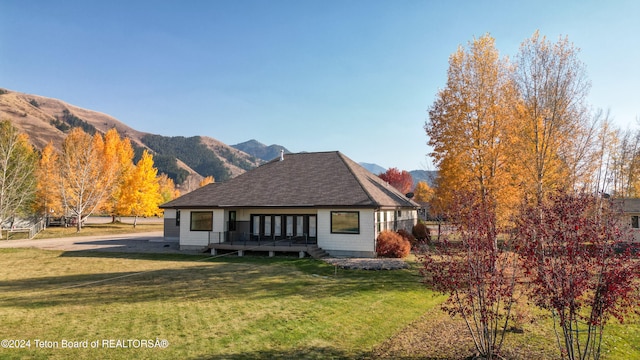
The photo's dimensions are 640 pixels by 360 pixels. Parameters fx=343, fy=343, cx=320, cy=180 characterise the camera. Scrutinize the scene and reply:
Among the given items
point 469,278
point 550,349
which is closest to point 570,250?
point 469,278

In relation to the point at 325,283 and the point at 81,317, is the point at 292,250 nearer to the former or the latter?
the point at 325,283

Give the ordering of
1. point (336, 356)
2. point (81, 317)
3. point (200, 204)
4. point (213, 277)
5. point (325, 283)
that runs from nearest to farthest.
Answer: point (336, 356)
point (81, 317)
point (325, 283)
point (213, 277)
point (200, 204)

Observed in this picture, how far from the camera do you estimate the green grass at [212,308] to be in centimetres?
859

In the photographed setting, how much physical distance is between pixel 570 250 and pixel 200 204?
24.6 m

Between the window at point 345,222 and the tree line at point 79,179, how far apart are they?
35895 mm

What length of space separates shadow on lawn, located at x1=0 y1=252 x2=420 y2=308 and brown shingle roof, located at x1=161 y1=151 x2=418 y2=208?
19.7 feet

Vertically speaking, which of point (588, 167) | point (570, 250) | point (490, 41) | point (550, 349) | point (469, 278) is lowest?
point (550, 349)

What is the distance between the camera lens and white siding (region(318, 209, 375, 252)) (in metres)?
22.9

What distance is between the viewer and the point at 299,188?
26.7 metres

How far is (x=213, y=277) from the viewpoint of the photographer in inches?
665

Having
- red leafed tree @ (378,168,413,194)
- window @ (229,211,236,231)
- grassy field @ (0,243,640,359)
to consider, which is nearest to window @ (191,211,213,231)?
window @ (229,211,236,231)

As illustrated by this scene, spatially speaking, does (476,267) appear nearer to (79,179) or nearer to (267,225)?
(267,225)

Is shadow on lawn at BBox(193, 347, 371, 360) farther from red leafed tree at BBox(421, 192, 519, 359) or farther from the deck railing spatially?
the deck railing

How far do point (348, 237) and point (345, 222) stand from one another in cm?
104
